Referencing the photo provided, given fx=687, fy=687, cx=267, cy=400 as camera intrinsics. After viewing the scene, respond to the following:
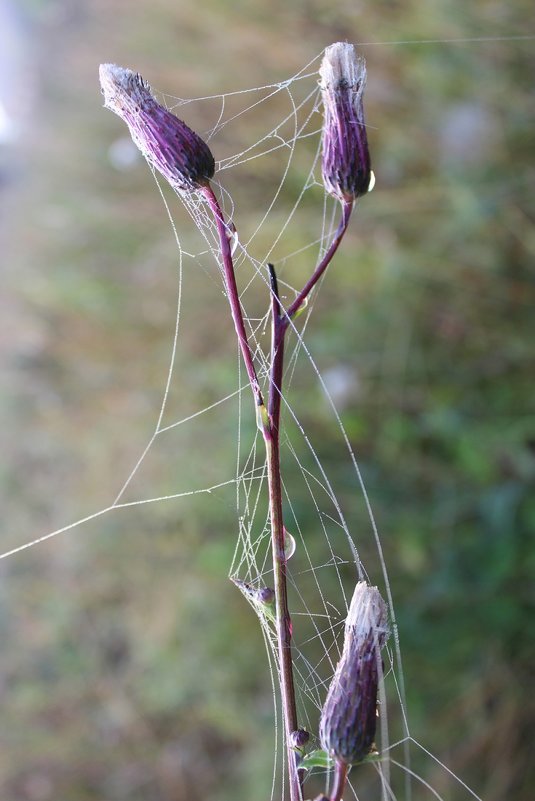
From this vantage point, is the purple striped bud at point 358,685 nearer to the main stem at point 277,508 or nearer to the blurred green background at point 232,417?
the main stem at point 277,508

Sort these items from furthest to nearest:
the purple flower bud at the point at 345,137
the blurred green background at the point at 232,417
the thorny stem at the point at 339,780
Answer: the blurred green background at the point at 232,417
the purple flower bud at the point at 345,137
the thorny stem at the point at 339,780

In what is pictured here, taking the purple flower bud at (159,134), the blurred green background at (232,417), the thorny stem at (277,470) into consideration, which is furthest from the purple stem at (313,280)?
the blurred green background at (232,417)

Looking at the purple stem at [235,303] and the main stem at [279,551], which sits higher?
the purple stem at [235,303]

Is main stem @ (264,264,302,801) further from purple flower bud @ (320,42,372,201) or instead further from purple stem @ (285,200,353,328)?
purple flower bud @ (320,42,372,201)

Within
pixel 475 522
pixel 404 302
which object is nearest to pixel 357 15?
pixel 404 302

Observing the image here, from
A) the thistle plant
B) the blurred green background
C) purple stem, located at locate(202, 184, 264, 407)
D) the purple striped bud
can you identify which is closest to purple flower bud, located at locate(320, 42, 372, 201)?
the thistle plant

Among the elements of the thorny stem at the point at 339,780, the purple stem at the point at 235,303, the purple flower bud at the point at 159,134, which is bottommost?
the thorny stem at the point at 339,780

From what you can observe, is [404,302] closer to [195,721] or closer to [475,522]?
[475,522]
